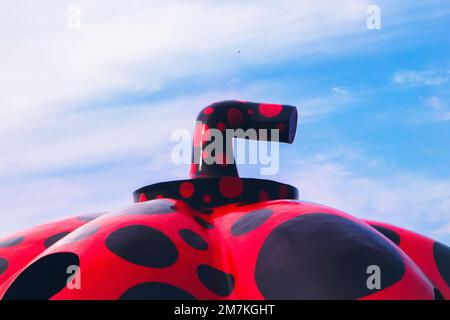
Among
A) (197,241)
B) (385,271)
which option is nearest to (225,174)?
(197,241)

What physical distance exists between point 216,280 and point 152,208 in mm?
1621

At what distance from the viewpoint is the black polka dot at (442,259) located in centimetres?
992

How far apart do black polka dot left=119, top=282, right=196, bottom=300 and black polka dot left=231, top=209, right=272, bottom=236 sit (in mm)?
1484

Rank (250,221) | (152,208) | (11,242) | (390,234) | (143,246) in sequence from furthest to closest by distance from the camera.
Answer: (390,234) < (11,242) < (152,208) < (250,221) < (143,246)

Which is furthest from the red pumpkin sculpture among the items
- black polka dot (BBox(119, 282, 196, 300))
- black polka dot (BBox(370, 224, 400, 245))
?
black polka dot (BBox(370, 224, 400, 245))

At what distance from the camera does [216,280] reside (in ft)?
26.8

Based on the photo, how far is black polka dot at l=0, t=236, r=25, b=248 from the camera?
1012cm

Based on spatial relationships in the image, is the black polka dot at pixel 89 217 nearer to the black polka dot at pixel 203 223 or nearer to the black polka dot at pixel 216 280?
the black polka dot at pixel 203 223

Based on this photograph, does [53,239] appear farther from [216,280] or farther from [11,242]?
[216,280]

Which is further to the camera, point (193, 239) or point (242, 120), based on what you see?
point (242, 120)

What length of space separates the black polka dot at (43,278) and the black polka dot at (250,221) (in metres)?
2.24

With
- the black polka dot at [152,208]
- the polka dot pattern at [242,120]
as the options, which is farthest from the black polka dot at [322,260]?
the polka dot pattern at [242,120]

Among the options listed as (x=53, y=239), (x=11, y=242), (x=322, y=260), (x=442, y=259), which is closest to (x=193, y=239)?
(x=322, y=260)

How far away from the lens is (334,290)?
7.29m
